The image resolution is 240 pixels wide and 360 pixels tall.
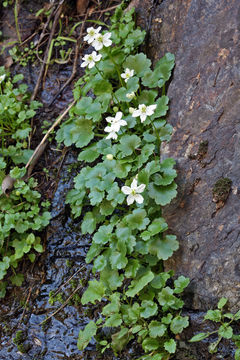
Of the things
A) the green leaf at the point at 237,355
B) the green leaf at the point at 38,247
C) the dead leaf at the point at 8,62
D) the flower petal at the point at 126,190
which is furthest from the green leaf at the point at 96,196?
the dead leaf at the point at 8,62

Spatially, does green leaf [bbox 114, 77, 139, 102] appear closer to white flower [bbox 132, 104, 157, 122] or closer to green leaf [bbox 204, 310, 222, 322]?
white flower [bbox 132, 104, 157, 122]

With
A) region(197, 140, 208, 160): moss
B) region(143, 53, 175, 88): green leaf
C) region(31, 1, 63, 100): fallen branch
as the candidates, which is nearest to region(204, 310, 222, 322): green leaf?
region(197, 140, 208, 160): moss

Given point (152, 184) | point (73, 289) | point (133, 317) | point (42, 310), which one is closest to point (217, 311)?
point (133, 317)

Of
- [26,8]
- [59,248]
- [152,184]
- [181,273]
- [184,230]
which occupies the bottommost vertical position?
[59,248]

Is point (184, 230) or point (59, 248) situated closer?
point (184, 230)

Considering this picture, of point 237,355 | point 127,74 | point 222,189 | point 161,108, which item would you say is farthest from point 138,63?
point 237,355

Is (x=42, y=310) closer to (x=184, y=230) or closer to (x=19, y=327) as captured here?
(x=19, y=327)

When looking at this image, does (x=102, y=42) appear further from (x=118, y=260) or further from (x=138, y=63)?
(x=118, y=260)

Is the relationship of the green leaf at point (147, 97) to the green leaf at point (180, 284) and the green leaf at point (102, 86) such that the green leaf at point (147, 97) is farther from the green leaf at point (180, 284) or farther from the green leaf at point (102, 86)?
the green leaf at point (180, 284)

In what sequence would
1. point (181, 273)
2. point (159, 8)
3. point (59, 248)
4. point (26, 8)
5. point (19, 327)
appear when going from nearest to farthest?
point (181, 273) → point (19, 327) → point (59, 248) → point (159, 8) → point (26, 8)
